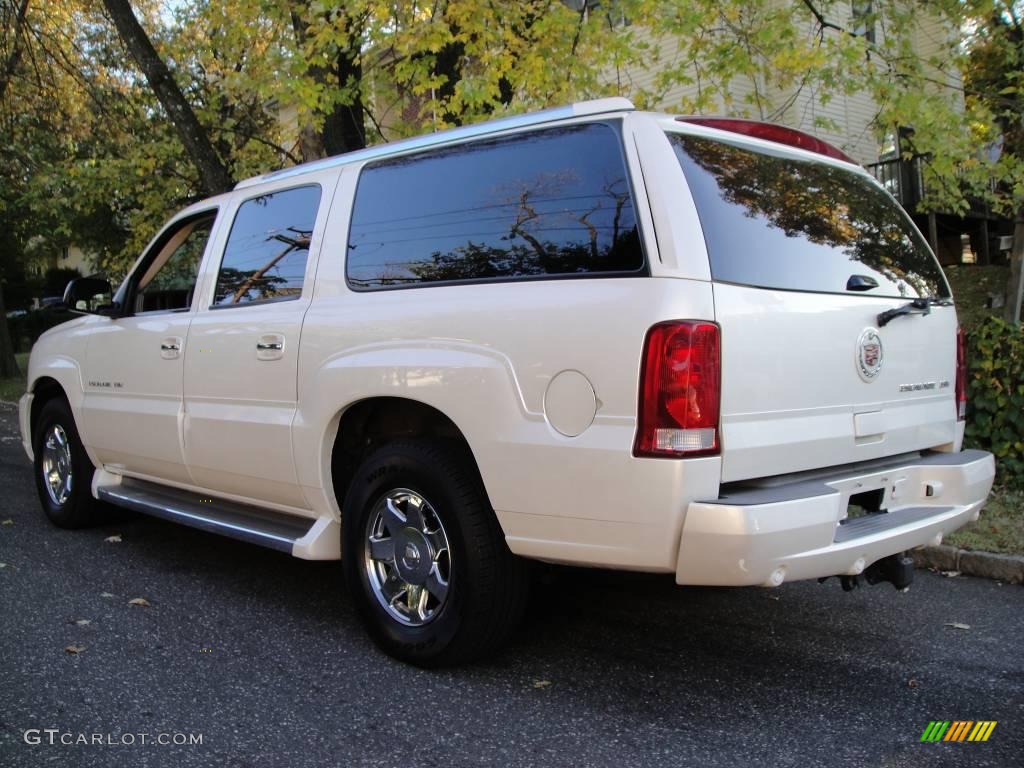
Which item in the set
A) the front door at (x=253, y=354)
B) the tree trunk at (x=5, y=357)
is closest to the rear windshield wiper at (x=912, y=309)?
the front door at (x=253, y=354)

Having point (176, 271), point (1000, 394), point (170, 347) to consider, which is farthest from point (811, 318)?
point (1000, 394)

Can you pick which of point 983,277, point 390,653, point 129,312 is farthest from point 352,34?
point 983,277

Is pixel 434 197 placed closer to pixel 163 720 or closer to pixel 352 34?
pixel 163 720

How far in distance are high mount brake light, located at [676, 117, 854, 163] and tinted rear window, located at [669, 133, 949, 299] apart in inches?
3.4

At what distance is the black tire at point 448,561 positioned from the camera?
3.50 meters

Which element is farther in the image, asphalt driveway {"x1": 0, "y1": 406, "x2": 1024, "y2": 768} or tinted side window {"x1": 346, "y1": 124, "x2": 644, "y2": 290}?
tinted side window {"x1": 346, "y1": 124, "x2": 644, "y2": 290}

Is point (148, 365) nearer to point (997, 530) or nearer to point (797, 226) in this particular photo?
point (797, 226)

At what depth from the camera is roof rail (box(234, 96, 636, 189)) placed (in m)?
3.44

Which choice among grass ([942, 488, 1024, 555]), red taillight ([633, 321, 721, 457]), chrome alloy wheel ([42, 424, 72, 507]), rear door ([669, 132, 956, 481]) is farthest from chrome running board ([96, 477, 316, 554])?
grass ([942, 488, 1024, 555])

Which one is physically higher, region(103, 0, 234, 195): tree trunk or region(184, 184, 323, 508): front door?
region(103, 0, 234, 195): tree trunk

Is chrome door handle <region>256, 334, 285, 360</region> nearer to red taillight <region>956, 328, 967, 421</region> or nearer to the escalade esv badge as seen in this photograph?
the escalade esv badge

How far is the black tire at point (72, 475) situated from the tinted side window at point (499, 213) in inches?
116

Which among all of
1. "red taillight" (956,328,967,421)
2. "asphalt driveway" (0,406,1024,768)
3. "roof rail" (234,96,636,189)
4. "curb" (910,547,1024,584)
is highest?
"roof rail" (234,96,636,189)

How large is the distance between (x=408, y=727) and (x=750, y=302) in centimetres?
188
